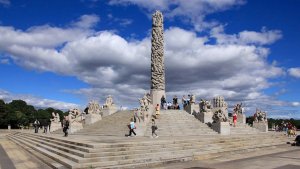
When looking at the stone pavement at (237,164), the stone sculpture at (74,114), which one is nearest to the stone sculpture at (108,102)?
the stone sculpture at (74,114)

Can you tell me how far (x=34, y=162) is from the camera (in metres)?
15.9

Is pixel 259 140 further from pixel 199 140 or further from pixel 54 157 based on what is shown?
pixel 54 157

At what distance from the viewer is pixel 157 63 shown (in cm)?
4334

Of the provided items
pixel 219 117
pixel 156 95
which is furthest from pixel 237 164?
pixel 156 95

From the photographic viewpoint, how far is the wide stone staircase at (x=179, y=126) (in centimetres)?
2766

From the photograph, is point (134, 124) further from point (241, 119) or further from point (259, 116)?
point (259, 116)

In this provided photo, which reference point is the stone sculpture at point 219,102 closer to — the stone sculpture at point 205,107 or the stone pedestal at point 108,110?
the stone sculpture at point 205,107

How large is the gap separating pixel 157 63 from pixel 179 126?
15.3m

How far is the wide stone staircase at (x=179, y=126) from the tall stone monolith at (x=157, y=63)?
8.81m

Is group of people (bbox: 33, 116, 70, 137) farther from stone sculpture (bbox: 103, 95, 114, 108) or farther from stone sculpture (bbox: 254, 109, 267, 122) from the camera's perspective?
stone sculpture (bbox: 254, 109, 267, 122)

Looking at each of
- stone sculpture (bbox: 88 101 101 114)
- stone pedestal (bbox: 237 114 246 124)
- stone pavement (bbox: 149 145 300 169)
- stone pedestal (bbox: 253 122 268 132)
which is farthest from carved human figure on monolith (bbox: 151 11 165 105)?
stone pavement (bbox: 149 145 300 169)

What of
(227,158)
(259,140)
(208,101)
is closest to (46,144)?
(227,158)

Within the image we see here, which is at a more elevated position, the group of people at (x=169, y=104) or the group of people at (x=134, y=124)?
the group of people at (x=169, y=104)

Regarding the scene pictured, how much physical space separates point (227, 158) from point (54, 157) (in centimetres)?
885
